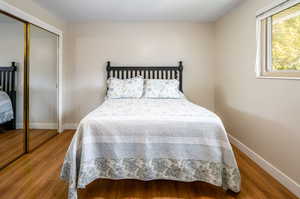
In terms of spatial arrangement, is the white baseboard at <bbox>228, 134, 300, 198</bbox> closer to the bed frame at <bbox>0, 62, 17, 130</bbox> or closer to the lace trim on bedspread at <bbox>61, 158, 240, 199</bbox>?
the lace trim on bedspread at <bbox>61, 158, 240, 199</bbox>

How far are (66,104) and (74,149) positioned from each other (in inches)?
101

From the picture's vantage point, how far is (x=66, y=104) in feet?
13.4

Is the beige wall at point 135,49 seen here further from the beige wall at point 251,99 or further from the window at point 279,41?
the window at point 279,41

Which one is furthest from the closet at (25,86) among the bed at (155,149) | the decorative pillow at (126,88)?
the bed at (155,149)

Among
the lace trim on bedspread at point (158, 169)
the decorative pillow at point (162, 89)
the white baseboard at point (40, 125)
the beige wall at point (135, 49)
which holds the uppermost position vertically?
the beige wall at point (135, 49)

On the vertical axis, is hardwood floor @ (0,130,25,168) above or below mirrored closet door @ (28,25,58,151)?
below

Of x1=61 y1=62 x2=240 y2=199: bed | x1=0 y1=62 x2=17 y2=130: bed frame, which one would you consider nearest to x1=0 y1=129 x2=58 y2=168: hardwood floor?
x1=0 y1=62 x2=17 y2=130: bed frame

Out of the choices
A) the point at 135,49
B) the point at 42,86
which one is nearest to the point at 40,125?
the point at 42,86

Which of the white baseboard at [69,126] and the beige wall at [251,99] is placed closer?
the beige wall at [251,99]

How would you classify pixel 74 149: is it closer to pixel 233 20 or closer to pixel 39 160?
pixel 39 160

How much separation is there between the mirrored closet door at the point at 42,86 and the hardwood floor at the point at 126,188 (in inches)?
34.6

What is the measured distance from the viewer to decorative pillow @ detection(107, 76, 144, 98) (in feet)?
11.4

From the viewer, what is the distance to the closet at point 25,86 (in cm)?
254

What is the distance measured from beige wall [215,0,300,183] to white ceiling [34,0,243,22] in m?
0.36
